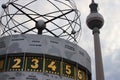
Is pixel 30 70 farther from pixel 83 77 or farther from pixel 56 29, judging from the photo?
pixel 56 29

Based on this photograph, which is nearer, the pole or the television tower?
the pole

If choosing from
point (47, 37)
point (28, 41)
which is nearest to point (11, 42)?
point (28, 41)

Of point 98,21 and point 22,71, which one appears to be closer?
point 22,71

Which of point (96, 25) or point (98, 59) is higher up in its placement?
point (96, 25)

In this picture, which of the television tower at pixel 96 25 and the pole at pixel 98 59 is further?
the television tower at pixel 96 25

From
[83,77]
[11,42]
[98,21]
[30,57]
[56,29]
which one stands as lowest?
[83,77]

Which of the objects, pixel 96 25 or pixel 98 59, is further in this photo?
pixel 96 25

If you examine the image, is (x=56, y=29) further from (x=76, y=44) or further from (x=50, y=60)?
(x=50, y=60)

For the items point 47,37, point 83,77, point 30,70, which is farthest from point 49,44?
point 83,77

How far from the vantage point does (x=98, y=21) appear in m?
71.3

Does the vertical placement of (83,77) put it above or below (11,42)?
below

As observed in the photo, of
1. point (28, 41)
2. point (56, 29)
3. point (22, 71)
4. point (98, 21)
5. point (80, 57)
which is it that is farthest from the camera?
point (98, 21)

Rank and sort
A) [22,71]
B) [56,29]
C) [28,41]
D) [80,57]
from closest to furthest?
[22,71] < [28,41] < [80,57] < [56,29]

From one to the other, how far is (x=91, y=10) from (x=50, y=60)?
1720 inches
